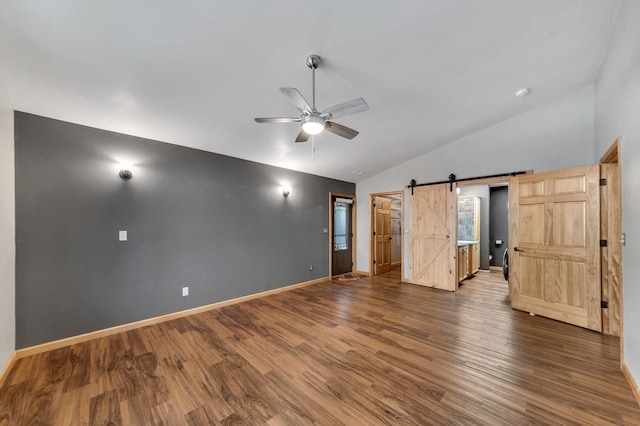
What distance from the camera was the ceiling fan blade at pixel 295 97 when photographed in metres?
1.82

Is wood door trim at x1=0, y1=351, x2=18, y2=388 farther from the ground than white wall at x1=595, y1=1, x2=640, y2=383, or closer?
closer

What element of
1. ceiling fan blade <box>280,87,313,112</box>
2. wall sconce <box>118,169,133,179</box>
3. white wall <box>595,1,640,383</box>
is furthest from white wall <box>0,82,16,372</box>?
white wall <box>595,1,640,383</box>

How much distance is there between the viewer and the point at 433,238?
5.04 m

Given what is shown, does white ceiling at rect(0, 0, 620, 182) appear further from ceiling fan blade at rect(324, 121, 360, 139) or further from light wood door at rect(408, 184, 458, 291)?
light wood door at rect(408, 184, 458, 291)

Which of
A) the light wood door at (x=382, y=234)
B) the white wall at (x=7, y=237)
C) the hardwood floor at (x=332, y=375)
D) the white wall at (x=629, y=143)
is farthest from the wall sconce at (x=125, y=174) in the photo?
the white wall at (x=629, y=143)

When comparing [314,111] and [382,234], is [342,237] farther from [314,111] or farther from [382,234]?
[314,111]

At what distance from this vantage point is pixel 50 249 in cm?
265

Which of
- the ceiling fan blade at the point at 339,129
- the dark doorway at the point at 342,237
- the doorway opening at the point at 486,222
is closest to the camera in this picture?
the ceiling fan blade at the point at 339,129

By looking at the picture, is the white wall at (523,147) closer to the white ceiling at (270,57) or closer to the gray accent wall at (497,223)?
the white ceiling at (270,57)

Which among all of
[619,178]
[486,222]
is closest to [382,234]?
[486,222]

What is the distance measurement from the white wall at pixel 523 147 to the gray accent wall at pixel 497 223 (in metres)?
2.89

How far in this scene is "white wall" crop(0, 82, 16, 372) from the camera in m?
2.20

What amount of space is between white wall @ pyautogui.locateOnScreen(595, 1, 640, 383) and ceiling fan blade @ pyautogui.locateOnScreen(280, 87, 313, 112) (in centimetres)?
259

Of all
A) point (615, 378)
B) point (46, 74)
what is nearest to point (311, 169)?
point (46, 74)
